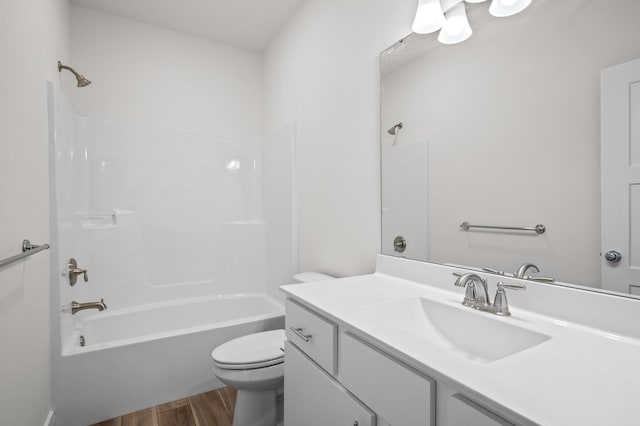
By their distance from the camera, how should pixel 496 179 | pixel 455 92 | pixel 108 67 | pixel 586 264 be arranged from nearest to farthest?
pixel 586 264
pixel 496 179
pixel 455 92
pixel 108 67

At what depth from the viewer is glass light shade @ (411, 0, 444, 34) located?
1.28 m

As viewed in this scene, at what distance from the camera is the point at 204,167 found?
281cm

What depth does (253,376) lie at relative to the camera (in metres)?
1.55

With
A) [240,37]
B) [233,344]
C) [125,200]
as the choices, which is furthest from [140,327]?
[240,37]

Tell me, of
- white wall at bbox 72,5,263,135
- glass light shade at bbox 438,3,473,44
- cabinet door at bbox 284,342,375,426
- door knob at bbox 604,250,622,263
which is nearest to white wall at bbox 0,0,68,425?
white wall at bbox 72,5,263,135

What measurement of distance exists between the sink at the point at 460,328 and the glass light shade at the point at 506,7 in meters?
0.98

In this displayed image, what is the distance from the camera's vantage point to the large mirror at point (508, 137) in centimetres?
90

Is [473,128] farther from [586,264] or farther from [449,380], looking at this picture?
[449,380]

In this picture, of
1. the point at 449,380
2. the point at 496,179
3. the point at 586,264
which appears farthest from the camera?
the point at 496,179

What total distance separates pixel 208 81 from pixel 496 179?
2517mm

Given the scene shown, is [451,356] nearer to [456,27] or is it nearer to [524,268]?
[524,268]

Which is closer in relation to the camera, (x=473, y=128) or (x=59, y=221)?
(x=473, y=128)

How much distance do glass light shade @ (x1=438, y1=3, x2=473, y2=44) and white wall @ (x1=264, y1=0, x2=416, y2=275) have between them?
0.21 meters

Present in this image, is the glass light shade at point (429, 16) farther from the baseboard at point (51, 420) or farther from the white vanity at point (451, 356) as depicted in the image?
the baseboard at point (51, 420)
